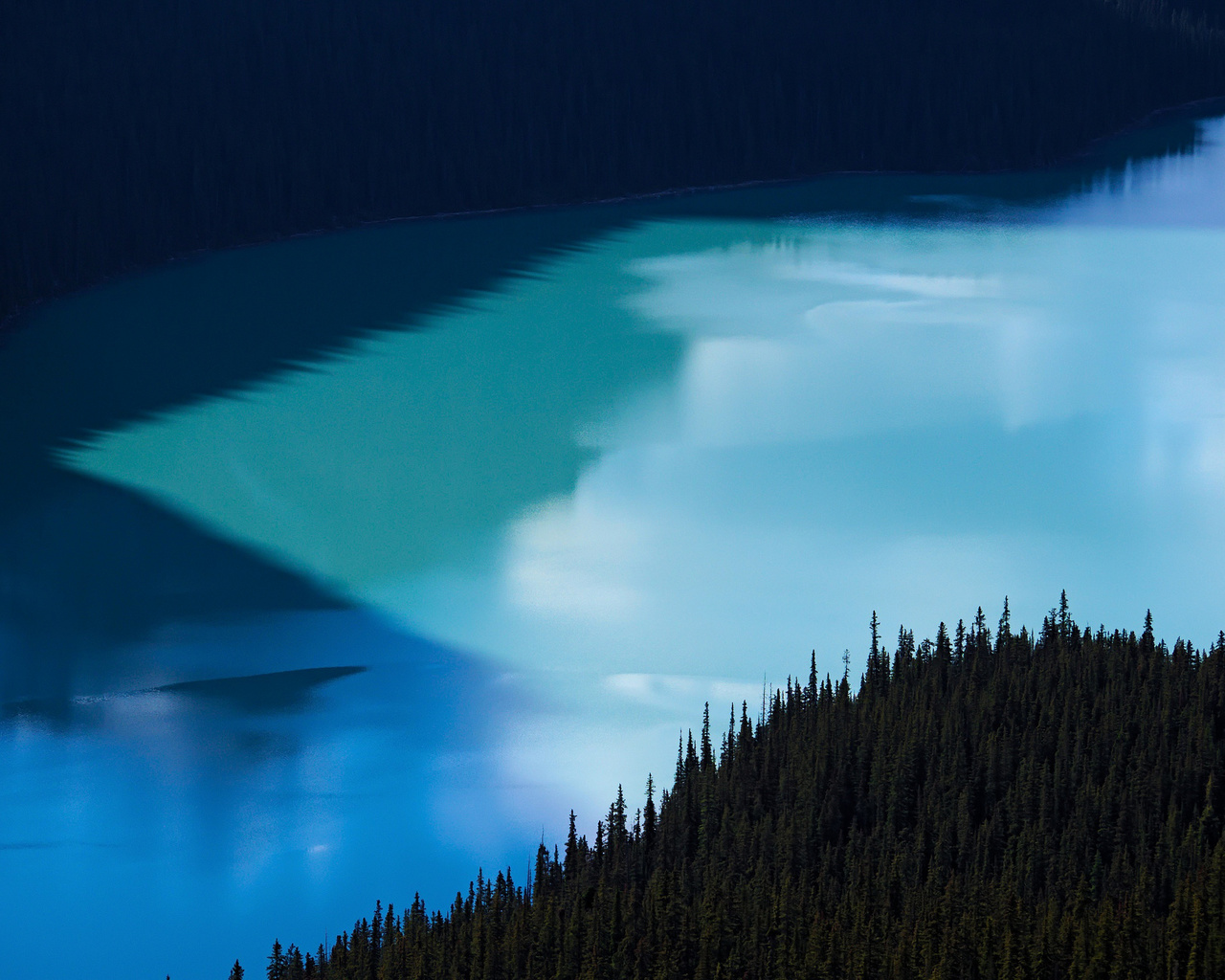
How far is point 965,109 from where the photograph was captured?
67.3 metres

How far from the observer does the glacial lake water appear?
19484 millimetres

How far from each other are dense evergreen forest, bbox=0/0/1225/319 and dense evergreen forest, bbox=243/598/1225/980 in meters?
31.1

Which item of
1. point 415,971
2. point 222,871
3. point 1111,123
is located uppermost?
point 1111,123

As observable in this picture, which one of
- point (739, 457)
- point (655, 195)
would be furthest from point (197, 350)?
point (655, 195)

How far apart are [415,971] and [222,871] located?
639 centimetres

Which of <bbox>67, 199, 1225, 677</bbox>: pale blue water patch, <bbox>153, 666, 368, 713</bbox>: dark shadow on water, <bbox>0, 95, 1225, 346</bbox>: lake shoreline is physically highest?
<bbox>0, 95, 1225, 346</bbox>: lake shoreline

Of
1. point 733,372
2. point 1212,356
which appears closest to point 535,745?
point 733,372

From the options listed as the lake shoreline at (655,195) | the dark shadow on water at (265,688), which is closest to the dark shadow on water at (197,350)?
the lake shoreline at (655,195)

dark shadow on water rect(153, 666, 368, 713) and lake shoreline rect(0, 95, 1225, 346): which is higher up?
lake shoreline rect(0, 95, 1225, 346)

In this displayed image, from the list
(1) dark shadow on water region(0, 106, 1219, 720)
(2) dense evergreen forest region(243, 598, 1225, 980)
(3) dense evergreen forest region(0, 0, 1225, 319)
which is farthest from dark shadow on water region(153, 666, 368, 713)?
(3) dense evergreen forest region(0, 0, 1225, 319)

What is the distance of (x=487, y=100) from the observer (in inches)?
2421

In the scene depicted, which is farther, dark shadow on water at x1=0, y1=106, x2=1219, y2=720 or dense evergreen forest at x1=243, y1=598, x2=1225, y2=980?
dark shadow on water at x1=0, y1=106, x2=1219, y2=720

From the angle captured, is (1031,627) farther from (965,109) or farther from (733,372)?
(965,109)

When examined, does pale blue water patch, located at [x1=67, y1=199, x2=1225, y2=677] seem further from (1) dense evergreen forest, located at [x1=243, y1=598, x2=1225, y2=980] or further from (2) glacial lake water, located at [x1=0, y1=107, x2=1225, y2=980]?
(1) dense evergreen forest, located at [x1=243, y1=598, x2=1225, y2=980]
